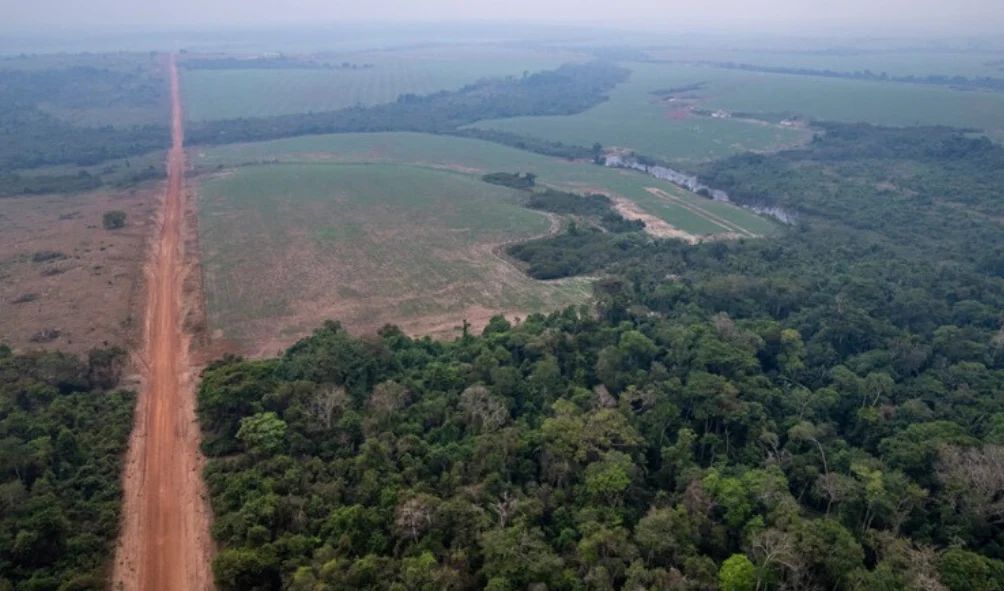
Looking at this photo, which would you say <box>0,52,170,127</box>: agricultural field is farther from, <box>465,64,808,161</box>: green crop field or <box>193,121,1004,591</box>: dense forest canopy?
<box>193,121,1004,591</box>: dense forest canopy

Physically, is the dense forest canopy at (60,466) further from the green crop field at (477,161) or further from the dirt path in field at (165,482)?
the green crop field at (477,161)

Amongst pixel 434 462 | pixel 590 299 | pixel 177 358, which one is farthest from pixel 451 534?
pixel 590 299

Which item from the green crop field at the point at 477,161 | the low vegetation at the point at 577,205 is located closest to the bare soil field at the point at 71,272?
the green crop field at the point at 477,161

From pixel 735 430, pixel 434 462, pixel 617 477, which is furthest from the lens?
pixel 735 430

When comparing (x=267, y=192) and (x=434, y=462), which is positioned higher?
(x=267, y=192)

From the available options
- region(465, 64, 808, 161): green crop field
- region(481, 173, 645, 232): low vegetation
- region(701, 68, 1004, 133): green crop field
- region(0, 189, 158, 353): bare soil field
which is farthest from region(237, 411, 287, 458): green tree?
region(701, 68, 1004, 133): green crop field

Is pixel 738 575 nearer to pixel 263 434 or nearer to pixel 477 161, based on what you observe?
pixel 263 434

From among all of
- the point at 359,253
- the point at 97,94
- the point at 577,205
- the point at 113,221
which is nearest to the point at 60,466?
the point at 359,253

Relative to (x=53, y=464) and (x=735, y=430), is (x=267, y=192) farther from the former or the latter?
(x=735, y=430)
